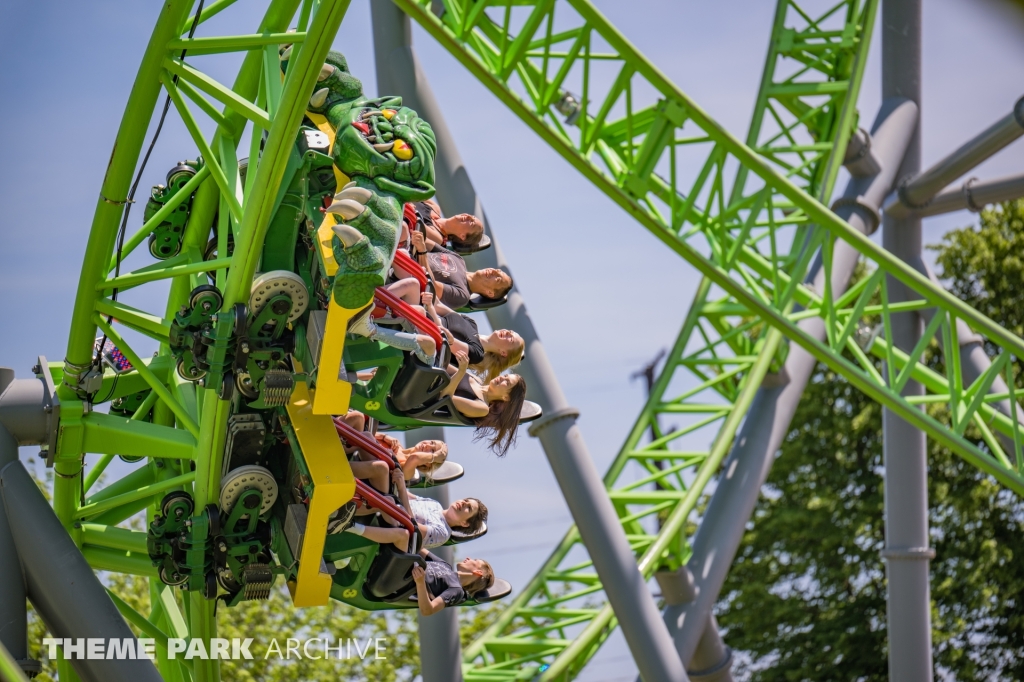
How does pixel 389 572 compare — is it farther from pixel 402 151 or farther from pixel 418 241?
pixel 402 151

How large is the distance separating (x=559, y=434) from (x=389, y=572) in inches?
106

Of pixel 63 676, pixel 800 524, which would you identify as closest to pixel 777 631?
pixel 800 524

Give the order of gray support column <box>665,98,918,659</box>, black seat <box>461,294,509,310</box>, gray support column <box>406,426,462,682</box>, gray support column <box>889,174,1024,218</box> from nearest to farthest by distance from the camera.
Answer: black seat <box>461,294,509,310</box> → gray support column <box>406,426,462,682</box> → gray support column <box>665,98,918,659</box> → gray support column <box>889,174,1024,218</box>

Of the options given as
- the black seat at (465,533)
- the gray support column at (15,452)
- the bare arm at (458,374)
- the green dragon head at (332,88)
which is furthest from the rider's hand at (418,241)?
the gray support column at (15,452)

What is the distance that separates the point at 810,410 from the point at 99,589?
1243cm

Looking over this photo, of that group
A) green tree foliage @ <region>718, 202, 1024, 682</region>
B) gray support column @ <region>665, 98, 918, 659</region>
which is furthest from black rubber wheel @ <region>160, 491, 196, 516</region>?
green tree foliage @ <region>718, 202, 1024, 682</region>

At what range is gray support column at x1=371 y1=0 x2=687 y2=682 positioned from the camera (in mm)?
8047

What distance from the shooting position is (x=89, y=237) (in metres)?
5.74

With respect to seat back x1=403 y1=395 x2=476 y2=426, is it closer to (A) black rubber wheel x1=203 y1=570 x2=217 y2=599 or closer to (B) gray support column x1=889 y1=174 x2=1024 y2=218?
(A) black rubber wheel x1=203 y1=570 x2=217 y2=599

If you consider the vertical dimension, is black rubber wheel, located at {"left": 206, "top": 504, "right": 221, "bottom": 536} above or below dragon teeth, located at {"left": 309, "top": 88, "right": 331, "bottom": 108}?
below

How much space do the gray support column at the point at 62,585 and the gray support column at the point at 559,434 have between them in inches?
127

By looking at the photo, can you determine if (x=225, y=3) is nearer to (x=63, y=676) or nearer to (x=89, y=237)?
(x=89, y=237)

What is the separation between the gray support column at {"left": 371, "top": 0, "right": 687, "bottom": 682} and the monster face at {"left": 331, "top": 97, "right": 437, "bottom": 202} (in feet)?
10.6

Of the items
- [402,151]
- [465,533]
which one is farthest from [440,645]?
[402,151]
